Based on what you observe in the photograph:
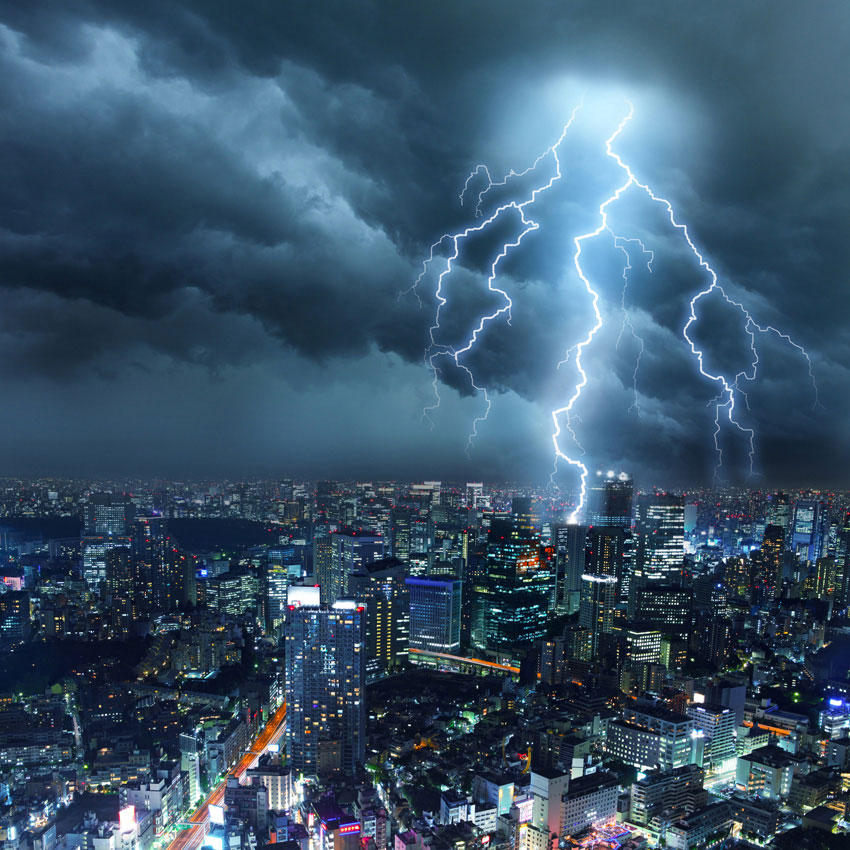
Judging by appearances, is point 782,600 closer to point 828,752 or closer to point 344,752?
point 828,752

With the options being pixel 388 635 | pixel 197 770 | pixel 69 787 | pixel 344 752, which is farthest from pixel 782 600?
pixel 69 787

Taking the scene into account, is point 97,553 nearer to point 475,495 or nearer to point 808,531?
point 475,495

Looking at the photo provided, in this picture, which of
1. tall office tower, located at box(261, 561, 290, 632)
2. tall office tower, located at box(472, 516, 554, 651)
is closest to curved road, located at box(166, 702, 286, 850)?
tall office tower, located at box(261, 561, 290, 632)

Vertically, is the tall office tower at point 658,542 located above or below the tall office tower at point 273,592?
above

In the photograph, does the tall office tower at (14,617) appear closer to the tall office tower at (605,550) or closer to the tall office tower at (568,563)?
the tall office tower at (568,563)

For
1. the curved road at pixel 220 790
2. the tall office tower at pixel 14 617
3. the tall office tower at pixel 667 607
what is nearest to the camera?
the curved road at pixel 220 790

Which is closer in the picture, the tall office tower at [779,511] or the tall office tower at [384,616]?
the tall office tower at [384,616]

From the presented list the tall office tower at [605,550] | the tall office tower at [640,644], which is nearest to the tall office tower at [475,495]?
the tall office tower at [605,550]
